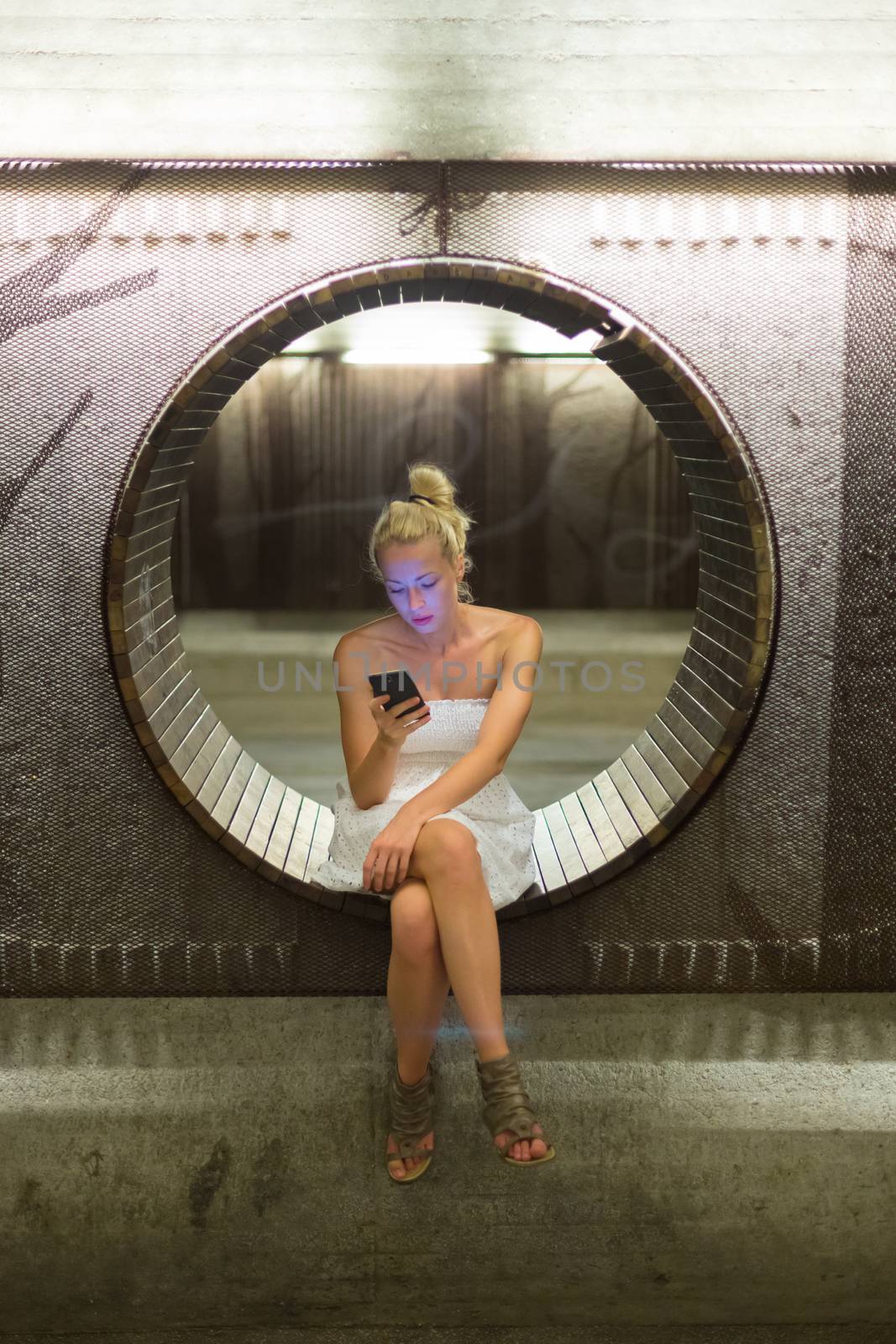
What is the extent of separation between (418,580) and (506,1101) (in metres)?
1.02

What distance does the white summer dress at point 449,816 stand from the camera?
2.45m

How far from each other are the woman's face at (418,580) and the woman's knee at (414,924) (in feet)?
1.86

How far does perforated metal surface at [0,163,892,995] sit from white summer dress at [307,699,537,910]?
0.38 ft

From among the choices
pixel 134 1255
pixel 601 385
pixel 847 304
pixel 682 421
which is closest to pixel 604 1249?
pixel 134 1255

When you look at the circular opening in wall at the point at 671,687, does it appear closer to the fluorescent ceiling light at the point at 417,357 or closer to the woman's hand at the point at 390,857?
the woman's hand at the point at 390,857

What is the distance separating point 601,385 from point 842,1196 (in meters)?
8.03

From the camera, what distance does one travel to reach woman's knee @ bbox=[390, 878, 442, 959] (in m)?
2.24

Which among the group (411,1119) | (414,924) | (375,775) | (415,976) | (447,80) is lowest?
(411,1119)

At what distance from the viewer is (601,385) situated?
32.3ft

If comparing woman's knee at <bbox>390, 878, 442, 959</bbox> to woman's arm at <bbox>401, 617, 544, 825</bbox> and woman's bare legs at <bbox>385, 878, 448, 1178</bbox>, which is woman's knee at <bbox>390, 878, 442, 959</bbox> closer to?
woman's bare legs at <bbox>385, 878, 448, 1178</bbox>

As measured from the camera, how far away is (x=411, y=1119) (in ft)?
8.01

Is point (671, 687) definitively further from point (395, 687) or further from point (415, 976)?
point (415, 976)

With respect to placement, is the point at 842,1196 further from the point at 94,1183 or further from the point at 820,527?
the point at 94,1183

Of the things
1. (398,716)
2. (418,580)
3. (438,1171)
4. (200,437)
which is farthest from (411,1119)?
(200,437)
